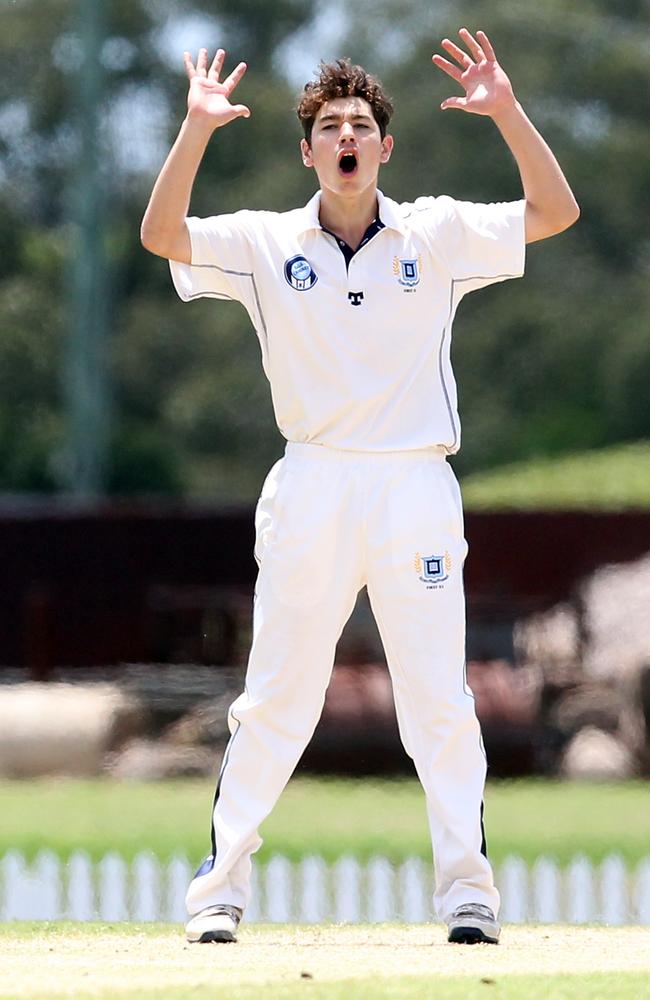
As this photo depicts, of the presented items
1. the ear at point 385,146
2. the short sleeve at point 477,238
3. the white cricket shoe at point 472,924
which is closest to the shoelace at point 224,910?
the white cricket shoe at point 472,924

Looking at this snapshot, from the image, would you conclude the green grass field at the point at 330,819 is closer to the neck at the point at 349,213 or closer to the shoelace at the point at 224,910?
the shoelace at the point at 224,910

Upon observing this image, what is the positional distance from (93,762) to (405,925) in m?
7.17

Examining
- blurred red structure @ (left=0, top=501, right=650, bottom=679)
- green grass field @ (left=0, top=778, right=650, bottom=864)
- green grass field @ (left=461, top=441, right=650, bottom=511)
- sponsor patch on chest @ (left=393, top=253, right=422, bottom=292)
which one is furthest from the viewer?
green grass field @ (left=461, top=441, right=650, bottom=511)

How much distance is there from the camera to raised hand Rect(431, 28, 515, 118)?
511 centimetres

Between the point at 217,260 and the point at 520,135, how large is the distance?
0.82 m

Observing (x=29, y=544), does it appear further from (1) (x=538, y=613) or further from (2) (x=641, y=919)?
(2) (x=641, y=919)

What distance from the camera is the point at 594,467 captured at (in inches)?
854

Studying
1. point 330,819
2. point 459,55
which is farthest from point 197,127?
point 330,819

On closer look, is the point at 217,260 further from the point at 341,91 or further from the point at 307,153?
the point at 341,91

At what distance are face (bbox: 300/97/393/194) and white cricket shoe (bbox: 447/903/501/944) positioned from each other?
1794mm

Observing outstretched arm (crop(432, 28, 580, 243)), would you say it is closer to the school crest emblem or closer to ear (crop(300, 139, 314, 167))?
ear (crop(300, 139, 314, 167))

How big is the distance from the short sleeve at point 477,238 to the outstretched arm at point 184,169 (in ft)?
1.89

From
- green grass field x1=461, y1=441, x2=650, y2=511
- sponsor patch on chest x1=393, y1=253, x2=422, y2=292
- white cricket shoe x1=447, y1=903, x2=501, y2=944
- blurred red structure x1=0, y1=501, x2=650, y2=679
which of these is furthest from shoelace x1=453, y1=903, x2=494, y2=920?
green grass field x1=461, y1=441, x2=650, y2=511

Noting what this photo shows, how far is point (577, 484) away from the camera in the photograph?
20.7 metres
